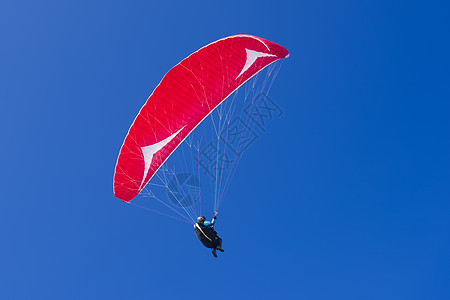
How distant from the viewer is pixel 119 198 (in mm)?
15125

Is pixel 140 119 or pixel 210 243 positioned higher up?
pixel 140 119

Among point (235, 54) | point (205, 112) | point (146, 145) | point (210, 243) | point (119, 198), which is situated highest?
point (235, 54)

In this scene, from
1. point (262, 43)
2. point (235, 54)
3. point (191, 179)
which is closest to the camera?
point (262, 43)

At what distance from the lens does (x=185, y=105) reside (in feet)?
46.9

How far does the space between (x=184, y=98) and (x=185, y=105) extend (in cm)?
28

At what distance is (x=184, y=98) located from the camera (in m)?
14.1

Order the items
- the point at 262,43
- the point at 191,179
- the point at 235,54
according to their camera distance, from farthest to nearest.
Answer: the point at 191,179 < the point at 235,54 < the point at 262,43

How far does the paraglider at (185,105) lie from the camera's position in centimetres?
1345

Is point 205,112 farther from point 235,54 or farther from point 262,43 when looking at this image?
point 262,43

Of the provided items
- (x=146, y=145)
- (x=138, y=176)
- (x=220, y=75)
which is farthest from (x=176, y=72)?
(x=138, y=176)

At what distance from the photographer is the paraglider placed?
1345cm

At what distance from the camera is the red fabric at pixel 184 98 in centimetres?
1344

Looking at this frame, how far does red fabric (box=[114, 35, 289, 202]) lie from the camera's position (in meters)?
13.4

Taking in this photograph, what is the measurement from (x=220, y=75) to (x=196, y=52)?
152 cm
